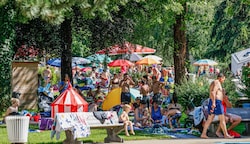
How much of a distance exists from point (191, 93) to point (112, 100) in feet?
10.7

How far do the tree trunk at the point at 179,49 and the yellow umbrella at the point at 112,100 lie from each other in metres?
2.54

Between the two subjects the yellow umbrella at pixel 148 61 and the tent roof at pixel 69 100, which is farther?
the yellow umbrella at pixel 148 61

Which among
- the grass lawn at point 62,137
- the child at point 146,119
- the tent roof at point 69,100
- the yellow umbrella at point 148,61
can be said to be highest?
the yellow umbrella at point 148,61

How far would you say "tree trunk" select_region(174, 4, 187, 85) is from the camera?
79.5 ft

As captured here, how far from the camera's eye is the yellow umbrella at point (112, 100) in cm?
2303

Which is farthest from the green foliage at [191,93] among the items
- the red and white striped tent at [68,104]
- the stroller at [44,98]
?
the stroller at [44,98]

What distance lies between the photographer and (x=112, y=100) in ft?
76.3

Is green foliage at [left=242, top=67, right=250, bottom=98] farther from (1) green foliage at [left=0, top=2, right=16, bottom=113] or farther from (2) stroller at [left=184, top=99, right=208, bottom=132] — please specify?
(1) green foliage at [left=0, top=2, right=16, bottom=113]

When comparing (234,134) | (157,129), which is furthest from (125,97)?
(234,134)

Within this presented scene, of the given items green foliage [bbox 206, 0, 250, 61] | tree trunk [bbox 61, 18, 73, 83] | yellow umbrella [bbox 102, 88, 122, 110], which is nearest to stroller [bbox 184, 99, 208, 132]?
yellow umbrella [bbox 102, 88, 122, 110]

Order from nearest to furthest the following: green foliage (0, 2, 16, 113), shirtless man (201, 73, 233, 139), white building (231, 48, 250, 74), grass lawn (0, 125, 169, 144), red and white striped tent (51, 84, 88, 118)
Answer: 1. grass lawn (0, 125, 169, 144)
2. shirtless man (201, 73, 233, 139)
3. red and white striped tent (51, 84, 88, 118)
4. green foliage (0, 2, 16, 113)
5. white building (231, 48, 250, 74)

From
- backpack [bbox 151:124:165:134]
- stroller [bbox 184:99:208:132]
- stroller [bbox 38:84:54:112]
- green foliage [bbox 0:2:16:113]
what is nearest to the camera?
stroller [bbox 184:99:208:132]

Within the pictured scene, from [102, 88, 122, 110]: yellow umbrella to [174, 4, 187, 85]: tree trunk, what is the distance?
2.54m

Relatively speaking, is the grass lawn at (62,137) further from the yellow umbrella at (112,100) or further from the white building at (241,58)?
the white building at (241,58)
